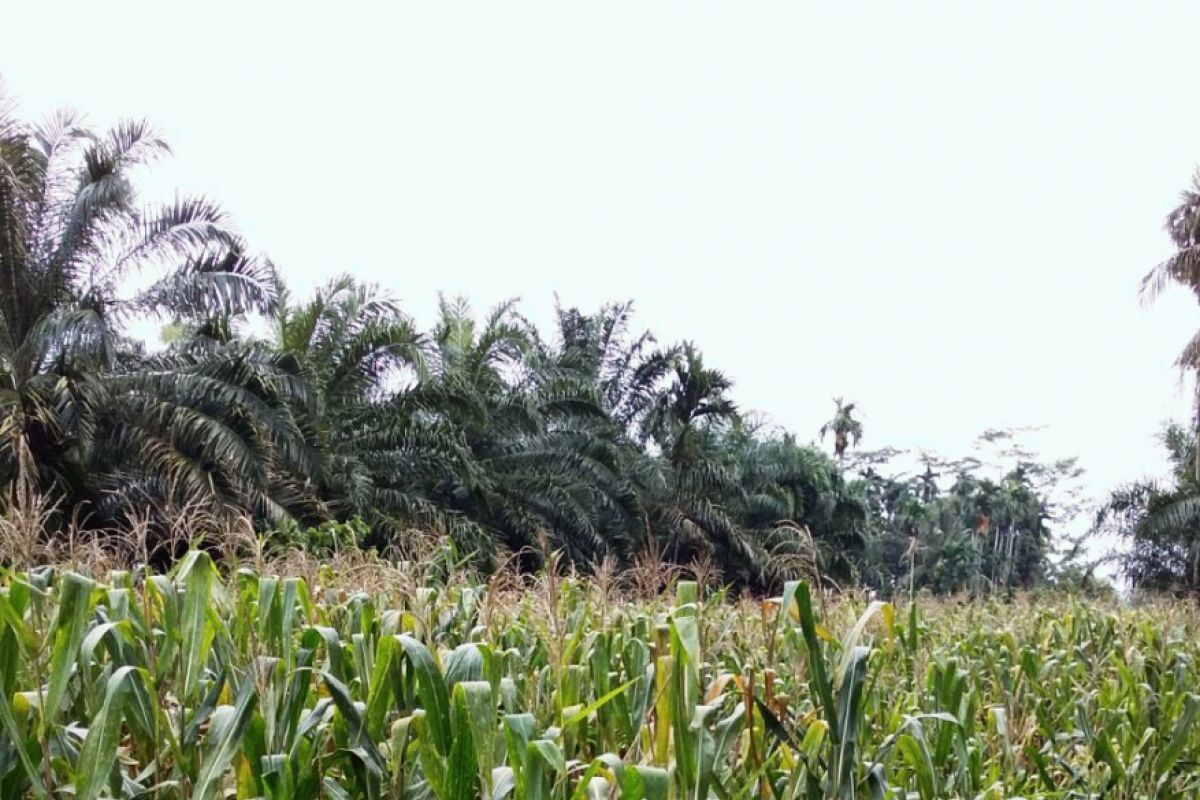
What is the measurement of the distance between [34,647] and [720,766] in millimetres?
1458

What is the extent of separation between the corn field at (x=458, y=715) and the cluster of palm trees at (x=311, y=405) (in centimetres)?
80

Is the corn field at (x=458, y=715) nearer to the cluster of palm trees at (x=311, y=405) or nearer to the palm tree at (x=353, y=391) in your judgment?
the cluster of palm trees at (x=311, y=405)

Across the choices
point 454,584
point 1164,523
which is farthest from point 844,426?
point 454,584

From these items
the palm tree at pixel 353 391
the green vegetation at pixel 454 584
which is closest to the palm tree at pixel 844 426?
the green vegetation at pixel 454 584

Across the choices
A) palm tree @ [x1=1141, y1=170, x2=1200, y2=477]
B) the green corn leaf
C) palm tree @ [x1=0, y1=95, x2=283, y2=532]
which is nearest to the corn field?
the green corn leaf

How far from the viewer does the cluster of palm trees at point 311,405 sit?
12.1 m

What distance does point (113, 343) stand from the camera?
12117mm

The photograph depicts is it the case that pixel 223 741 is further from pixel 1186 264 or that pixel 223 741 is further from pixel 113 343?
pixel 1186 264

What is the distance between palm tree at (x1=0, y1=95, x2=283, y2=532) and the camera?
11945 millimetres

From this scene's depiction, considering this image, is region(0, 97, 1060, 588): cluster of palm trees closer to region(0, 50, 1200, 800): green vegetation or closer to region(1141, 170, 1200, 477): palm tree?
region(0, 50, 1200, 800): green vegetation

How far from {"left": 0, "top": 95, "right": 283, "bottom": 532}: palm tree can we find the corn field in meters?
8.73

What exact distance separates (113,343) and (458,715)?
444 inches

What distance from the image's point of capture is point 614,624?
4406 mm

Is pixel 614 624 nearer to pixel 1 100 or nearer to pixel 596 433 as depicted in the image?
pixel 1 100
